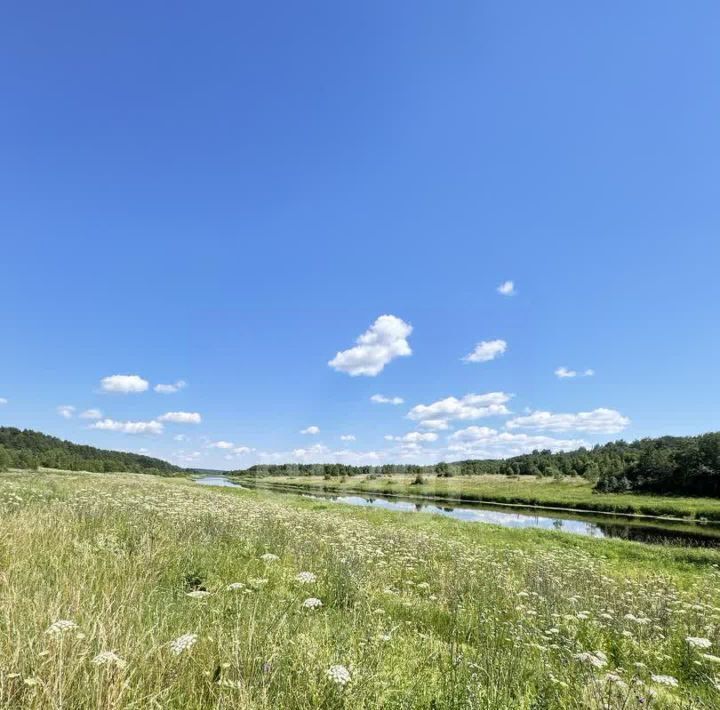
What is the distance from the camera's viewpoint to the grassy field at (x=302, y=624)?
118 inches

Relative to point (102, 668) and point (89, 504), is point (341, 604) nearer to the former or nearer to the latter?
point (102, 668)

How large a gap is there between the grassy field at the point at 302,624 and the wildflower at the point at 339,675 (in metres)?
0.01

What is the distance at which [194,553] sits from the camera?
778 cm

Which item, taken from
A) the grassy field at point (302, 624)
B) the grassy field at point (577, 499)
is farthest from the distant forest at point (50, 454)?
the grassy field at point (302, 624)

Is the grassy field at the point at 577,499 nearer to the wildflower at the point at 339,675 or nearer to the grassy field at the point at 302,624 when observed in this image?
the grassy field at the point at 302,624

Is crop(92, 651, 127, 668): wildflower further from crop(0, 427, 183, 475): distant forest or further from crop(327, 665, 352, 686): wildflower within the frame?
crop(0, 427, 183, 475): distant forest

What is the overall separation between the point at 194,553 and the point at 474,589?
17.6 ft

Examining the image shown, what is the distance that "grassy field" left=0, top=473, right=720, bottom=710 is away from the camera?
9.80ft

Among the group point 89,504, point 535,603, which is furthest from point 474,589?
point 89,504

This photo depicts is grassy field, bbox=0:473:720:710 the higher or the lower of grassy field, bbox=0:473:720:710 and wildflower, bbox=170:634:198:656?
the lower

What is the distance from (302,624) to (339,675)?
1.88 metres

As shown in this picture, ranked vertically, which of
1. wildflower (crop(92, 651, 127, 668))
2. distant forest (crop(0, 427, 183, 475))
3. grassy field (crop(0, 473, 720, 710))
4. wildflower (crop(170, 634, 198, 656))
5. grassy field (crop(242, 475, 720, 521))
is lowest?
grassy field (crop(242, 475, 720, 521))

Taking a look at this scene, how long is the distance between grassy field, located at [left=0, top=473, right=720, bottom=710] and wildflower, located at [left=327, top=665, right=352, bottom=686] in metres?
0.01

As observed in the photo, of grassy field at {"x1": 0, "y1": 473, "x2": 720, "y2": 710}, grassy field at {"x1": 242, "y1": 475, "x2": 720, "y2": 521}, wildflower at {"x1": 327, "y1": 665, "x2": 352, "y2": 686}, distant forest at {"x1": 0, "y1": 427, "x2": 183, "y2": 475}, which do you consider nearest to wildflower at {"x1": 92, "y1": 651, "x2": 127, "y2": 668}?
grassy field at {"x1": 0, "y1": 473, "x2": 720, "y2": 710}
